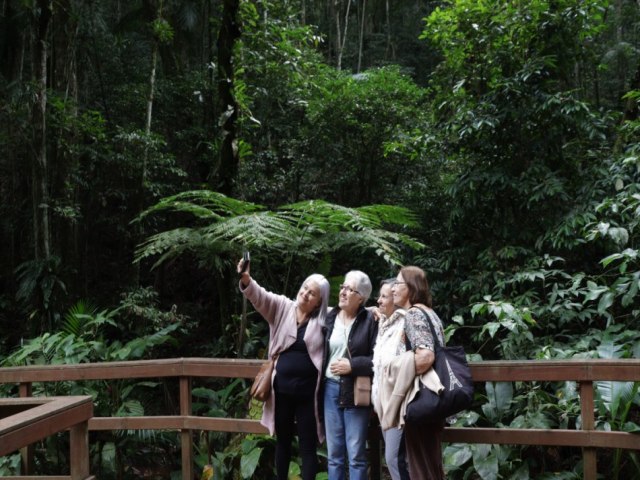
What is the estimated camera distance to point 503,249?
260 inches

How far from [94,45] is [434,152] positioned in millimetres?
8291

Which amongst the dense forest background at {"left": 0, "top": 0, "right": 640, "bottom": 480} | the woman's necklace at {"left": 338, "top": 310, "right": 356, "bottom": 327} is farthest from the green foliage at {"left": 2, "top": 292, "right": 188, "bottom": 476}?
the woman's necklace at {"left": 338, "top": 310, "right": 356, "bottom": 327}

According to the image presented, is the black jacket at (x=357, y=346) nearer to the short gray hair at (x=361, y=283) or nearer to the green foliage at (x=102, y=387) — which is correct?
the short gray hair at (x=361, y=283)

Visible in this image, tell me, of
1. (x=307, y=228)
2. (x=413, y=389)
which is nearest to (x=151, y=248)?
(x=307, y=228)

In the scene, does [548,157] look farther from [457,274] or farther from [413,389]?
[413,389]

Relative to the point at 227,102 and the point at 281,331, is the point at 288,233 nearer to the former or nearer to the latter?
the point at 281,331

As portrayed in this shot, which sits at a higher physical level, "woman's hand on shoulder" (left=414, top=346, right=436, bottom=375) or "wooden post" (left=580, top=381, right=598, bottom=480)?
"woman's hand on shoulder" (left=414, top=346, right=436, bottom=375)

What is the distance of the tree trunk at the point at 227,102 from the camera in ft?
21.0

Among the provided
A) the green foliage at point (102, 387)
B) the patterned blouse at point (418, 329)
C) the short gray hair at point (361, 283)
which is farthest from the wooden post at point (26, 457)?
the patterned blouse at point (418, 329)

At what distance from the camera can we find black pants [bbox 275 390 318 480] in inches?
131

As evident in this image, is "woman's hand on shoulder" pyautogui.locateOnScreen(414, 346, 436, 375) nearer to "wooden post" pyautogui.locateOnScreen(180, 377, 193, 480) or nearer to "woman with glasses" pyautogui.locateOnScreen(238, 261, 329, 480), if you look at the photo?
"woman with glasses" pyautogui.locateOnScreen(238, 261, 329, 480)

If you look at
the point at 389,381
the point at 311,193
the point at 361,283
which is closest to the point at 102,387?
the point at 361,283

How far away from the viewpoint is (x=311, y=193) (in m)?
11.1

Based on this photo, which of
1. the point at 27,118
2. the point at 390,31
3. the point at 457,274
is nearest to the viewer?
the point at 457,274
